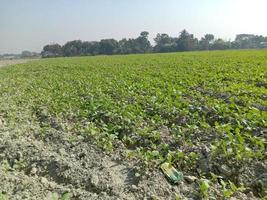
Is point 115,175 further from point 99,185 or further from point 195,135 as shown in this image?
point 195,135

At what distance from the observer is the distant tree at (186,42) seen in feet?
302

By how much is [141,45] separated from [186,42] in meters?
16.1

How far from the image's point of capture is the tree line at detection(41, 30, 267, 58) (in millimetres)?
92938

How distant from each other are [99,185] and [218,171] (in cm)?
142

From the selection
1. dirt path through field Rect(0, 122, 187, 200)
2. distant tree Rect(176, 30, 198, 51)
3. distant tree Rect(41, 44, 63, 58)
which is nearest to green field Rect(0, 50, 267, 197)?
dirt path through field Rect(0, 122, 187, 200)

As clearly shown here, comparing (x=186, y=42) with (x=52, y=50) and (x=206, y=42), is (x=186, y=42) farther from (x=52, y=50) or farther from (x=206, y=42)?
(x=52, y=50)

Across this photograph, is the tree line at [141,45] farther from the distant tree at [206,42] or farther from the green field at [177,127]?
the green field at [177,127]

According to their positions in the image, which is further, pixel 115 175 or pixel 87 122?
pixel 87 122

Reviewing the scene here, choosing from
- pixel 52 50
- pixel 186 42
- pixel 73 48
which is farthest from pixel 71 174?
pixel 52 50

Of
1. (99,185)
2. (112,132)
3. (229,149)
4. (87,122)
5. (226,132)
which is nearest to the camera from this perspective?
(99,185)

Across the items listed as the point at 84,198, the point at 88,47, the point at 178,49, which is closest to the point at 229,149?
the point at 84,198

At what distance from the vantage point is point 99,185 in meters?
3.40

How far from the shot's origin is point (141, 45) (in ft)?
332

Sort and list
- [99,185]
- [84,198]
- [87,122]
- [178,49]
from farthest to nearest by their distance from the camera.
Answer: [178,49] → [87,122] → [99,185] → [84,198]
